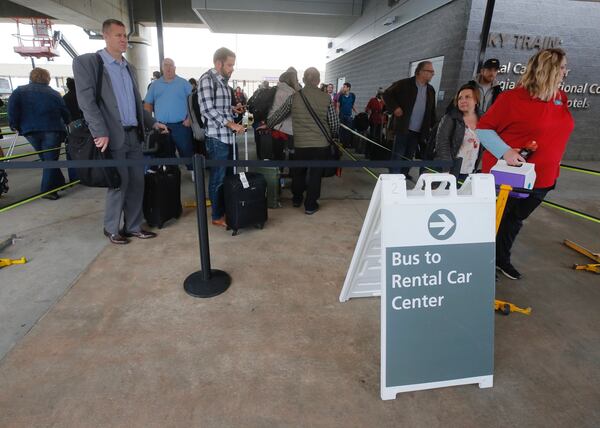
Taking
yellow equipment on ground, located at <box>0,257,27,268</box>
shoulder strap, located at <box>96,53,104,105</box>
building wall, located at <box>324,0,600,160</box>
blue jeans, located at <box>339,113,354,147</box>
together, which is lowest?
yellow equipment on ground, located at <box>0,257,27,268</box>

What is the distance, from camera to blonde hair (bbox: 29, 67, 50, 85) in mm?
4266

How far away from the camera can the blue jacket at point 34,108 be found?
13.9 feet

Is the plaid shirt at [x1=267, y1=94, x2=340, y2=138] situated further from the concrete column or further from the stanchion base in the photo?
the concrete column

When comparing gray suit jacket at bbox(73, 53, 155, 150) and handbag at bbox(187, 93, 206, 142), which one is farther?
handbag at bbox(187, 93, 206, 142)

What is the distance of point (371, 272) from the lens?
235 centimetres

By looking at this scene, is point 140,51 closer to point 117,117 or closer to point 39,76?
point 39,76

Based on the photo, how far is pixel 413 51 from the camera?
312 inches

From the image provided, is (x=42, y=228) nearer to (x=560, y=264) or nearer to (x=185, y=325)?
(x=185, y=325)

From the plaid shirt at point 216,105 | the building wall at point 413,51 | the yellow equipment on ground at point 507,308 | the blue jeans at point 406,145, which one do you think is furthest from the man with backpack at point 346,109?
the yellow equipment on ground at point 507,308

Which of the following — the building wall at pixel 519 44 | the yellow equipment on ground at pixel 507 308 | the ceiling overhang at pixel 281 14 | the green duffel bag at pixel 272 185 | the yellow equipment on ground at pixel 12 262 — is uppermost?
the ceiling overhang at pixel 281 14

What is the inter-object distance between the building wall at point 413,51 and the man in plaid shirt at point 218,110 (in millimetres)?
4647

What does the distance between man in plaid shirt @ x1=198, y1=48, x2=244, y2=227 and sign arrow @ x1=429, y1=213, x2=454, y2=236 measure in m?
2.21

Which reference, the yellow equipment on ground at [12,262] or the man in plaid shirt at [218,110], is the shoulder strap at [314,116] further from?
the yellow equipment on ground at [12,262]

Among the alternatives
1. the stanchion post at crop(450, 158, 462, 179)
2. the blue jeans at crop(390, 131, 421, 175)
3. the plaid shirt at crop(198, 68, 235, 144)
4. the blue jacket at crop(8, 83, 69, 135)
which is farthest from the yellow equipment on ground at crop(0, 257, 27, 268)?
the blue jeans at crop(390, 131, 421, 175)
